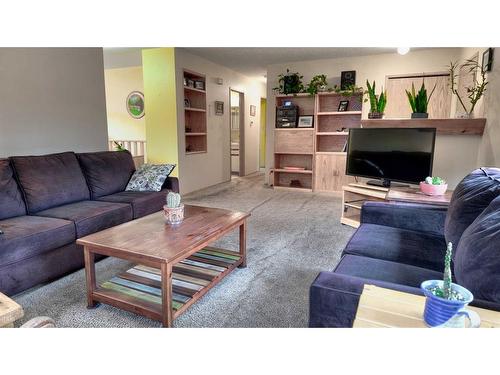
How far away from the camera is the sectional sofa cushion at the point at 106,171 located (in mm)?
3152

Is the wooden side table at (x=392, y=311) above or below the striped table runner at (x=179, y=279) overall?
above

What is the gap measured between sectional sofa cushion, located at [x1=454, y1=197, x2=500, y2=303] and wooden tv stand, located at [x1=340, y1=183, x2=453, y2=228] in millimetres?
1239

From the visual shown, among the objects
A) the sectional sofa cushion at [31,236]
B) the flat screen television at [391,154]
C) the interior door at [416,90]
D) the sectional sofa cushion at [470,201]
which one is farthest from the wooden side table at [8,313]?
the interior door at [416,90]

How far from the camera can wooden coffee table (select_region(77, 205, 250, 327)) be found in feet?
5.47

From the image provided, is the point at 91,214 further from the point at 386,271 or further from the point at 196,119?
the point at 196,119

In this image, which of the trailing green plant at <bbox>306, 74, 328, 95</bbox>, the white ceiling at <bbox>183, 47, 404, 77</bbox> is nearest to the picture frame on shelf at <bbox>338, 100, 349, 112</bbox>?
the trailing green plant at <bbox>306, 74, 328, 95</bbox>

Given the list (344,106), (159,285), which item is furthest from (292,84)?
(159,285)

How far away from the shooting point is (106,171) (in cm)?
329

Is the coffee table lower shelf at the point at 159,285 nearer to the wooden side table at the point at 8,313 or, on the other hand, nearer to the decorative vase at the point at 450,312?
the wooden side table at the point at 8,313

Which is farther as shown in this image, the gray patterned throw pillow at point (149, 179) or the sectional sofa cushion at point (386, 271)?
the gray patterned throw pillow at point (149, 179)

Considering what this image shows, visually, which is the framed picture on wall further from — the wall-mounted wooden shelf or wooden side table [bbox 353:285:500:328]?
wooden side table [bbox 353:285:500:328]

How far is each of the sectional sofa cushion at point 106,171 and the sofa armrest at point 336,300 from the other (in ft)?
8.69
